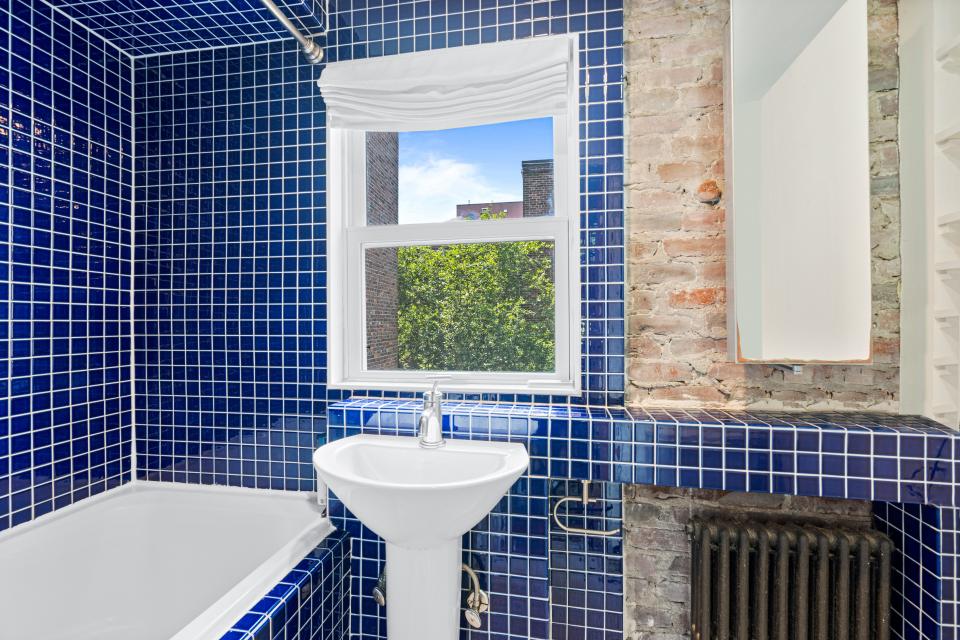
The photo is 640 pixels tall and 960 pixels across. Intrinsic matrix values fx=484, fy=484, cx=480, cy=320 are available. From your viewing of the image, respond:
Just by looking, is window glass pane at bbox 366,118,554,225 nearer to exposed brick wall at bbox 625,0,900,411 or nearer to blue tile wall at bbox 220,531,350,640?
exposed brick wall at bbox 625,0,900,411

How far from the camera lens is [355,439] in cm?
145

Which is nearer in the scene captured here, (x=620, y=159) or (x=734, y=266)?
(x=734, y=266)

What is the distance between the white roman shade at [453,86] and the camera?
5.05 ft

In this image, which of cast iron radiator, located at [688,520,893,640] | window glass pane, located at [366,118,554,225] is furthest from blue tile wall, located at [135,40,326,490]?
cast iron radiator, located at [688,520,893,640]

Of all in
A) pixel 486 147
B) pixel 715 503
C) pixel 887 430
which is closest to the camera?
pixel 887 430

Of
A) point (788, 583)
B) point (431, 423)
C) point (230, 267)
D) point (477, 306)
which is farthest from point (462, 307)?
point (788, 583)

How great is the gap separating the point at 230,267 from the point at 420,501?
1.21 m

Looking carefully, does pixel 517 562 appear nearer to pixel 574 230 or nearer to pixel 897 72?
pixel 574 230

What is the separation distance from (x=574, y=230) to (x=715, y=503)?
0.93 metres

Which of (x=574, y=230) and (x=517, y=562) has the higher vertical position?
(x=574, y=230)

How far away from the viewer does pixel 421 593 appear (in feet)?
4.14

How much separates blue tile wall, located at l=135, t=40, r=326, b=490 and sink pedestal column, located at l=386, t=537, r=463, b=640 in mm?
580

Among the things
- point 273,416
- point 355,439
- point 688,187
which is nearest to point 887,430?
point 688,187

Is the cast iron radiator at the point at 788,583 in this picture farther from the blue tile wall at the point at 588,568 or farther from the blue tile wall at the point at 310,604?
the blue tile wall at the point at 310,604
